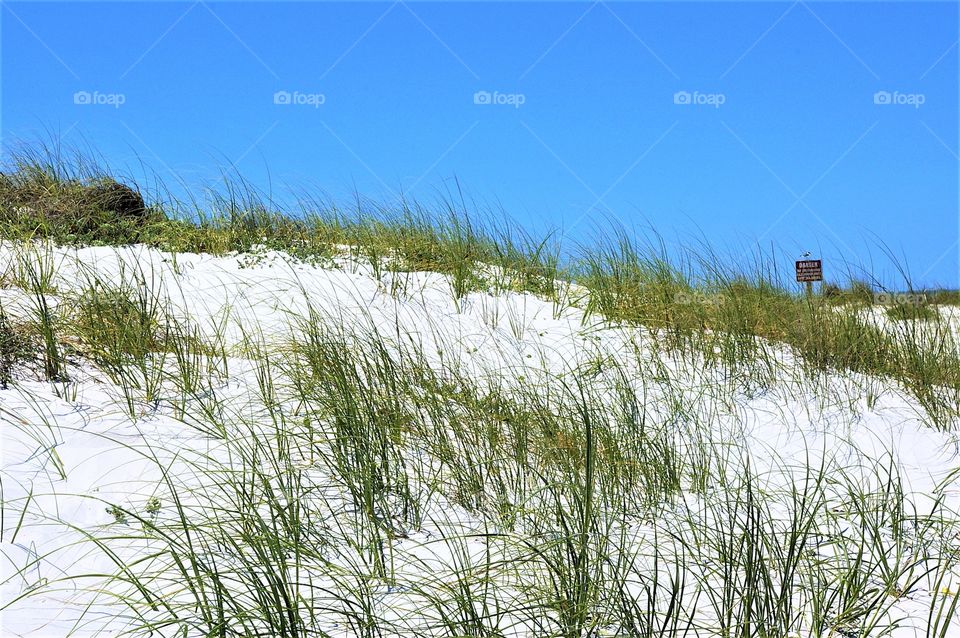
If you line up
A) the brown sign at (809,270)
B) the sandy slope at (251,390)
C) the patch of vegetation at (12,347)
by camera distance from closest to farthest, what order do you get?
the sandy slope at (251,390), the patch of vegetation at (12,347), the brown sign at (809,270)

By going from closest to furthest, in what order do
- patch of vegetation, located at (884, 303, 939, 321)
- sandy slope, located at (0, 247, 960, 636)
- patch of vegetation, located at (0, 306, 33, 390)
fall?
sandy slope, located at (0, 247, 960, 636)
patch of vegetation, located at (0, 306, 33, 390)
patch of vegetation, located at (884, 303, 939, 321)

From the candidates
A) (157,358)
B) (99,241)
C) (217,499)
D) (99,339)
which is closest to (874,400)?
(217,499)

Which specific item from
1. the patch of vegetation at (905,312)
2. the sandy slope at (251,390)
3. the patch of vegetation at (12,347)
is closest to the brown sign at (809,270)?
the patch of vegetation at (905,312)

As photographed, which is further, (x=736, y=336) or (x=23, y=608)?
(x=736, y=336)

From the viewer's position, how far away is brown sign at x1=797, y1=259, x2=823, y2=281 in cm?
825

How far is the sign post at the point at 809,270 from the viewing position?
825cm

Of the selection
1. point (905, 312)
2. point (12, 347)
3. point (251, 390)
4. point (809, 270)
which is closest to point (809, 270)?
point (809, 270)

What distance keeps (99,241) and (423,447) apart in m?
5.66

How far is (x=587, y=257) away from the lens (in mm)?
7297

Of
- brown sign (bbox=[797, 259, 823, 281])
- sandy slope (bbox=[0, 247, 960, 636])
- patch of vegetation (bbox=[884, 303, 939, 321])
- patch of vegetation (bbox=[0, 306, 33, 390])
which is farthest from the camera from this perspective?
brown sign (bbox=[797, 259, 823, 281])

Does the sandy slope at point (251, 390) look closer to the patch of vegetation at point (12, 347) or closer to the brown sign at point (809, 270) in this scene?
the patch of vegetation at point (12, 347)

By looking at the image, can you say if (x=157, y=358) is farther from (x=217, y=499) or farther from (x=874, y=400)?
(x=874, y=400)

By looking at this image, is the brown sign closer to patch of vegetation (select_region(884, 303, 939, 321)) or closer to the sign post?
the sign post

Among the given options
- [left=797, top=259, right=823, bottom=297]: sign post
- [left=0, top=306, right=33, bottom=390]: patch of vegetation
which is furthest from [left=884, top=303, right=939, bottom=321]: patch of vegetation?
[left=0, top=306, right=33, bottom=390]: patch of vegetation
